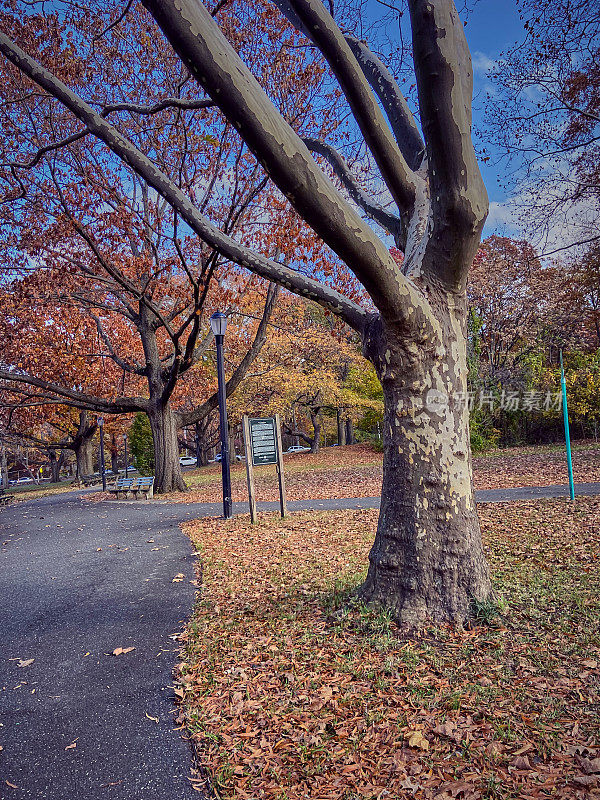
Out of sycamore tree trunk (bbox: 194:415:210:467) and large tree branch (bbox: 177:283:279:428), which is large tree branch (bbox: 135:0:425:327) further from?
sycamore tree trunk (bbox: 194:415:210:467)

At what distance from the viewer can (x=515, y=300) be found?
2081cm

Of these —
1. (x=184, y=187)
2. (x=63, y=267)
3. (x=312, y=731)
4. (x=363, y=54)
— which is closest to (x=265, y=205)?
(x=184, y=187)

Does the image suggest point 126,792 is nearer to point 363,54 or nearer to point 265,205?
point 363,54

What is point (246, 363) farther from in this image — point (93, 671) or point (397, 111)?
point (93, 671)

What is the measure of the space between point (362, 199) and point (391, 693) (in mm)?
4800

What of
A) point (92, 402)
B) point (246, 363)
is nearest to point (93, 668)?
point (246, 363)

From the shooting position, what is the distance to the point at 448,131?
326cm

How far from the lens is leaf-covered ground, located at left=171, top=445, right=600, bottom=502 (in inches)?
490

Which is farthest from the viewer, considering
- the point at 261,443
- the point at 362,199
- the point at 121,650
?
the point at 261,443

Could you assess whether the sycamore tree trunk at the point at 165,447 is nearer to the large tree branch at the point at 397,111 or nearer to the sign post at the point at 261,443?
the sign post at the point at 261,443

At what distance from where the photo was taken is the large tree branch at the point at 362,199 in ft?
17.1

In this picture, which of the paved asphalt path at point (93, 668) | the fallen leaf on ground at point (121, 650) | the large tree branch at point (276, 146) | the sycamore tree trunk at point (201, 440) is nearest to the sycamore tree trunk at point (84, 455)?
the sycamore tree trunk at point (201, 440)

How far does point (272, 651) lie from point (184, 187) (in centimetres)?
1040

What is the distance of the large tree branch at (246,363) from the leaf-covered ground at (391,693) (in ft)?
29.9
